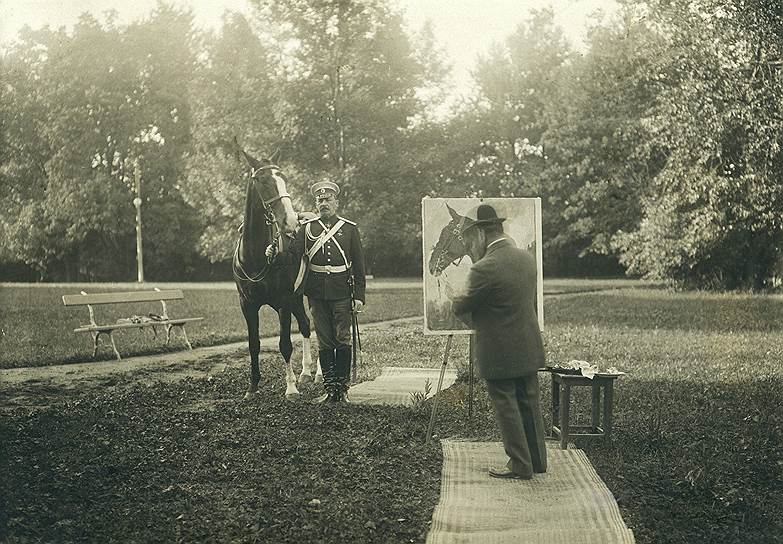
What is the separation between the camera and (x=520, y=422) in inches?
205

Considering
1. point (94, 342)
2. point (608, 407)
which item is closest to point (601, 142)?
point (608, 407)

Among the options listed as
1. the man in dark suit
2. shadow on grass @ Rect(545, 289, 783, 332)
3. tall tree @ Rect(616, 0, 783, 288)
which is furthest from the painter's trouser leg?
shadow on grass @ Rect(545, 289, 783, 332)

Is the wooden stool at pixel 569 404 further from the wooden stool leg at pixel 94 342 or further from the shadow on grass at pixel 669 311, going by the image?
the shadow on grass at pixel 669 311

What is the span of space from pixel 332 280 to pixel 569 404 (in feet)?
8.06

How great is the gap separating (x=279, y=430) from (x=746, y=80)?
6.13 m

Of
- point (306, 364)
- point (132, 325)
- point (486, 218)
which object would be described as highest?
point (486, 218)

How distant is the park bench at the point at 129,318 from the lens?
661 centimetres

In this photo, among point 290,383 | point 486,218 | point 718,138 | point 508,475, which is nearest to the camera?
point 508,475

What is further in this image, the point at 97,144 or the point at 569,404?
the point at 97,144

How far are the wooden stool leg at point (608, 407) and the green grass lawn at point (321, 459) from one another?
0.11 meters

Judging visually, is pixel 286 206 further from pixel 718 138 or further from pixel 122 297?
pixel 718 138

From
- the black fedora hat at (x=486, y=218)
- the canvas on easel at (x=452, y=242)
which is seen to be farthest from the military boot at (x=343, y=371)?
the black fedora hat at (x=486, y=218)

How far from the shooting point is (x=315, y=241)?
7.20 metres

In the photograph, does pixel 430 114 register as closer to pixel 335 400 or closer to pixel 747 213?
pixel 335 400
